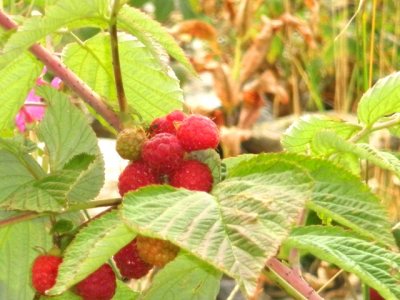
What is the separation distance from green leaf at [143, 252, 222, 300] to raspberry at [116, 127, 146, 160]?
0.34ft

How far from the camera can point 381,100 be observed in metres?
0.68

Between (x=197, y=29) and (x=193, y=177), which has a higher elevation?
(x=193, y=177)

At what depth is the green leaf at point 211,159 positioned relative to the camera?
1.89ft

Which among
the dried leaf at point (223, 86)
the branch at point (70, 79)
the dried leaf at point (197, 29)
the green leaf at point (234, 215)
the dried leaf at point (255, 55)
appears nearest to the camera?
the green leaf at point (234, 215)

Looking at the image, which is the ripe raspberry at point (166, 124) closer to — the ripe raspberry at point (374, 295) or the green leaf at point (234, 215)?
the green leaf at point (234, 215)

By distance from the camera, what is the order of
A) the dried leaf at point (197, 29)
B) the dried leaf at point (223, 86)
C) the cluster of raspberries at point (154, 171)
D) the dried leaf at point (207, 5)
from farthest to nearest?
the dried leaf at point (207, 5) → the dried leaf at point (223, 86) → the dried leaf at point (197, 29) → the cluster of raspberries at point (154, 171)

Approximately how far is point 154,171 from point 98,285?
0.32 feet

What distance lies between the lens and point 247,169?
0.55 metres

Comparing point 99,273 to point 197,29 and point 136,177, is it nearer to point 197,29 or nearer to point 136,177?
point 136,177

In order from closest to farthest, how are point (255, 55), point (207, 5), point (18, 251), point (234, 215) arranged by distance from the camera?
point (234, 215)
point (18, 251)
point (207, 5)
point (255, 55)

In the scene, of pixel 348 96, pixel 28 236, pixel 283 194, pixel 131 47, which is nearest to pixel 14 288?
pixel 28 236

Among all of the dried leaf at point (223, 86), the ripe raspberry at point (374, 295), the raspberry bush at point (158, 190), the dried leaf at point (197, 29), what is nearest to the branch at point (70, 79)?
the raspberry bush at point (158, 190)

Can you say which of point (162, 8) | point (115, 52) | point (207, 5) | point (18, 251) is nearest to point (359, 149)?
point (115, 52)

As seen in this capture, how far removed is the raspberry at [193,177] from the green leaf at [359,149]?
0.10 m
